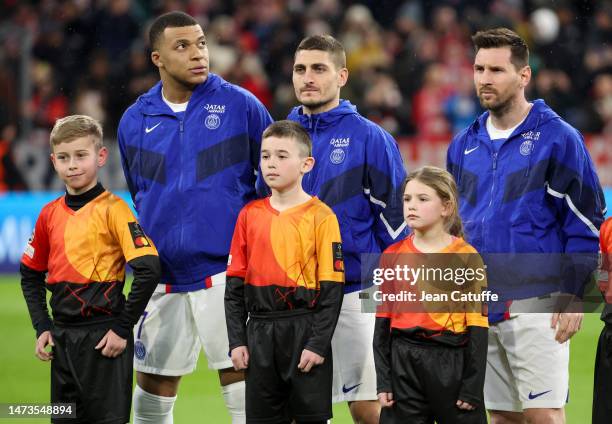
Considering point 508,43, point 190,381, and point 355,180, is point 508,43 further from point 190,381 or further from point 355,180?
point 190,381

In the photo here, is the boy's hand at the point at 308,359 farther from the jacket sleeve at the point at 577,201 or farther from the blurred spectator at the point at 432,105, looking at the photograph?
the blurred spectator at the point at 432,105

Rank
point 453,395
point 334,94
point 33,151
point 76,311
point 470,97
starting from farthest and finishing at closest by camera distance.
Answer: point 470,97, point 33,151, point 334,94, point 76,311, point 453,395

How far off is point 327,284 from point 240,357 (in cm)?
53

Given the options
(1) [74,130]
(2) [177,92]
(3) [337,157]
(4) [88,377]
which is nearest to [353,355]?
(3) [337,157]

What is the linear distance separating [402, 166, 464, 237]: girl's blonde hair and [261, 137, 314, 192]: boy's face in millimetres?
540

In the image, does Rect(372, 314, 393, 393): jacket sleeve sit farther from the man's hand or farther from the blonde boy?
the blonde boy

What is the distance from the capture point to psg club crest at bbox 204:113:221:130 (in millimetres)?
5639

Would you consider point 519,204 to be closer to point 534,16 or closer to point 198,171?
point 198,171

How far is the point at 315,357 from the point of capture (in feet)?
16.0

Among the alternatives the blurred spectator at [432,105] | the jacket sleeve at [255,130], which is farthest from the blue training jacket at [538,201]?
the blurred spectator at [432,105]

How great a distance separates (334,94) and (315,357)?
1463 mm

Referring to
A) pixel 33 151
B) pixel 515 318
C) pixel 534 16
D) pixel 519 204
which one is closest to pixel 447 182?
pixel 519 204

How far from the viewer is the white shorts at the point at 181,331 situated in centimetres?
553

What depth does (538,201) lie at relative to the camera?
17.3 feet
